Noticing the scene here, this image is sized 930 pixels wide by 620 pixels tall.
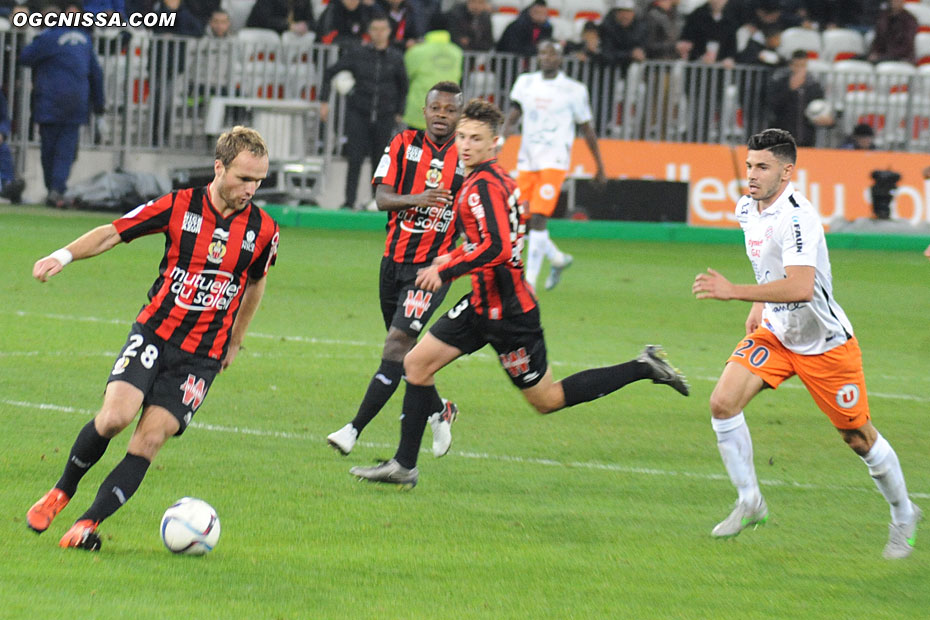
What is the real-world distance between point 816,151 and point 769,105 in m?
1.50

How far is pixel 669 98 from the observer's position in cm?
2083

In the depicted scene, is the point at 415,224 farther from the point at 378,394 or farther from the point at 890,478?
the point at 890,478

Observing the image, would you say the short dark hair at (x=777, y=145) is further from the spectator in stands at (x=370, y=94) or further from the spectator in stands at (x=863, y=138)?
the spectator in stands at (x=863, y=138)

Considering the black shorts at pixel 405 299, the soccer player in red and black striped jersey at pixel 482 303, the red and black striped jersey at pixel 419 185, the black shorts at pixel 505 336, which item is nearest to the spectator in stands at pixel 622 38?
the red and black striped jersey at pixel 419 185

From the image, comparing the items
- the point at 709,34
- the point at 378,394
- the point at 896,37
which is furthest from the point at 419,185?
the point at 896,37

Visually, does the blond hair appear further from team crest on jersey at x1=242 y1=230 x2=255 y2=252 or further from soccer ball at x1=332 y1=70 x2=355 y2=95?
soccer ball at x1=332 y1=70 x2=355 y2=95

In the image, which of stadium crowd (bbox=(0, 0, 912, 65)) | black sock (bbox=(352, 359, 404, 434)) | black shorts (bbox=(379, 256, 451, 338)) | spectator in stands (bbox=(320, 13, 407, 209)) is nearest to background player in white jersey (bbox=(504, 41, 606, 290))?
spectator in stands (bbox=(320, 13, 407, 209))

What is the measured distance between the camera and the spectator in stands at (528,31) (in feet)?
67.1

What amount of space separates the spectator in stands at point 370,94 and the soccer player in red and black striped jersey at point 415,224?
11049 millimetres

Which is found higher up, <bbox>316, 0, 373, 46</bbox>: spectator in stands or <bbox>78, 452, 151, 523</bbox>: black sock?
<bbox>316, 0, 373, 46</bbox>: spectator in stands

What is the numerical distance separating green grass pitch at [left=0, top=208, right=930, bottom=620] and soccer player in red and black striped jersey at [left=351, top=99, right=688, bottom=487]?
412 mm

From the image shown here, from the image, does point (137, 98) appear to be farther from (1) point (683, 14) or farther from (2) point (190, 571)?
(2) point (190, 571)

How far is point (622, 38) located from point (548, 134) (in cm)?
689

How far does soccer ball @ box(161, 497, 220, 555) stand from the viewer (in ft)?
17.8
